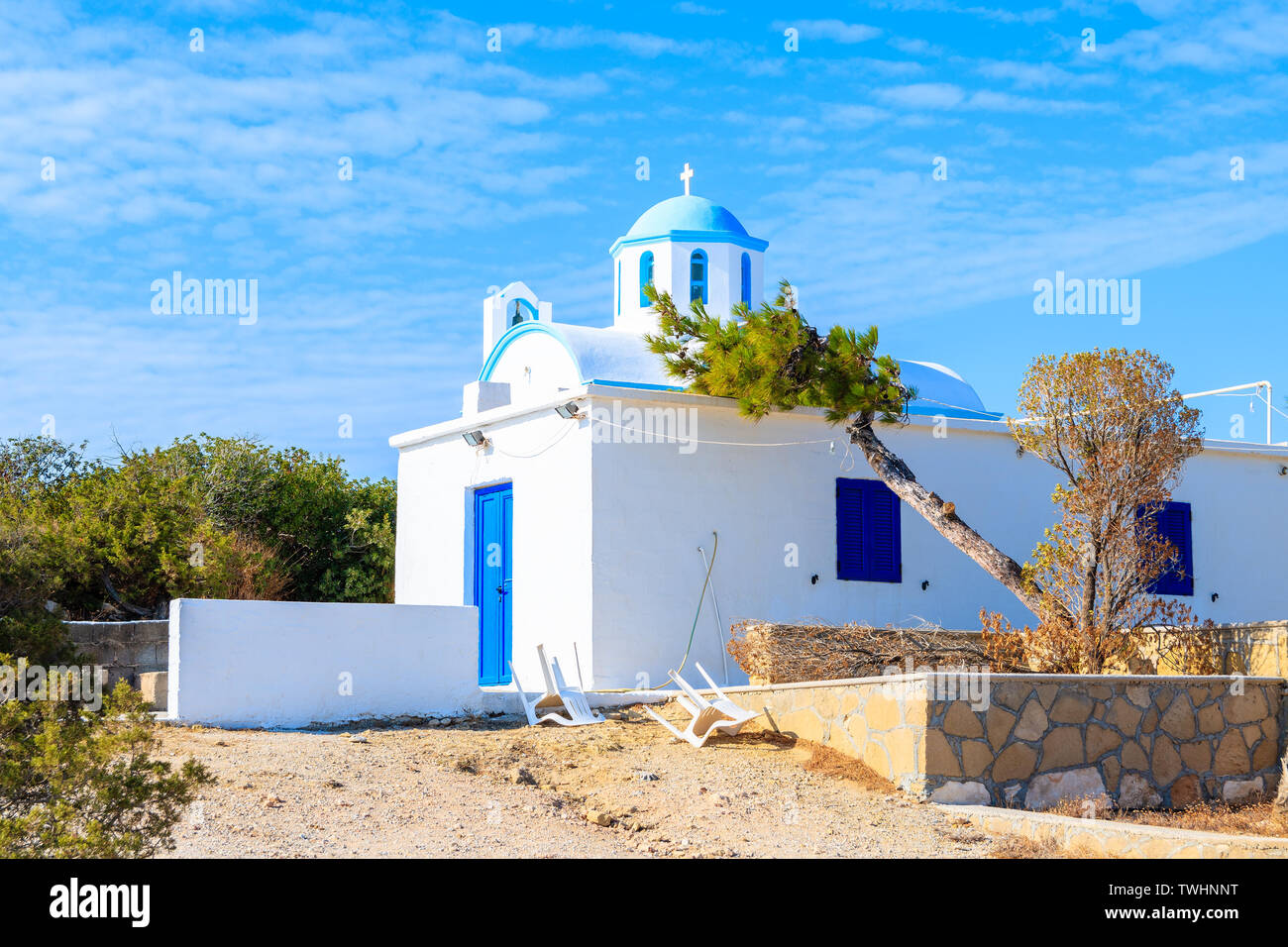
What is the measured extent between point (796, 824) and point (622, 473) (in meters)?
5.42

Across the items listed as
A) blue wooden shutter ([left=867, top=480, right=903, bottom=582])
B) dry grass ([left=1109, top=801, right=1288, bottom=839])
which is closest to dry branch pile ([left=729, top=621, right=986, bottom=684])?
dry grass ([left=1109, top=801, right=1288, bottom=839])

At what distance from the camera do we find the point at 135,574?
16781mm

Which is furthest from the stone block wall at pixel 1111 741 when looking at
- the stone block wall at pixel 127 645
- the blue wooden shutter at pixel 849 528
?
the stone block wall at pixel 127 645

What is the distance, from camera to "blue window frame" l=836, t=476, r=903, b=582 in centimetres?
1378

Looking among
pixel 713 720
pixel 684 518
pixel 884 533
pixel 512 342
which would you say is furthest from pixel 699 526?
pixel 512 342

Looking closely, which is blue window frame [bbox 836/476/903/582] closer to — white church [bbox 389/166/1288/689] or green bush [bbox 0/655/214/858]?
white church [bbox 389/166/1288/689]

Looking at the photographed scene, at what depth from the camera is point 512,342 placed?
16.4 metres

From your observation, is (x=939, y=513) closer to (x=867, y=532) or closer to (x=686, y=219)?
(x=867, y=532)

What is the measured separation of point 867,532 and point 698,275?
558 cm

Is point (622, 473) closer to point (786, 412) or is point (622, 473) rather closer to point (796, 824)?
point (786, 412)
